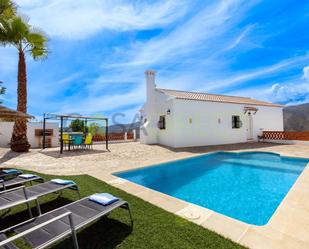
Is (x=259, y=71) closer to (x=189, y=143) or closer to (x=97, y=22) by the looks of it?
(x=189, y=143)

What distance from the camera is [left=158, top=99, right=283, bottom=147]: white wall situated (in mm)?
15553

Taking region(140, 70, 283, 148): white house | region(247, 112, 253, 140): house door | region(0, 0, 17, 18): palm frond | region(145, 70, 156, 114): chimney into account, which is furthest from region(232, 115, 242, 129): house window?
region(0, 0, 17, 18): palm frond

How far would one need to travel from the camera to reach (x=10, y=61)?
14000 mm

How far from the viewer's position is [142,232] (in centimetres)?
305

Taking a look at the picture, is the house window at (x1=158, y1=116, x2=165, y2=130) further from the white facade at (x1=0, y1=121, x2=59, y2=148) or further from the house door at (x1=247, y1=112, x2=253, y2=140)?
the white facade at (x1=0, y1=121, x2=59, y2=148)

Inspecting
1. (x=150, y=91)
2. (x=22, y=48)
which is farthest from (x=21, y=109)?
(x=150, y=91)

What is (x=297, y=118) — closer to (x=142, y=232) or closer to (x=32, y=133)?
(x=32, y=133)

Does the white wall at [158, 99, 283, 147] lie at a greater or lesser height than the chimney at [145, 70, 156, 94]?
lesser

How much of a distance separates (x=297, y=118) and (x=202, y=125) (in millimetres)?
36148

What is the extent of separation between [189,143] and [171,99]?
4120mm

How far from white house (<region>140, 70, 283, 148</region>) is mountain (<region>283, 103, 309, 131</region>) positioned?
81.1 ft

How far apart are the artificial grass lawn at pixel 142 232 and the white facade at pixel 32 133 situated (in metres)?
15.0

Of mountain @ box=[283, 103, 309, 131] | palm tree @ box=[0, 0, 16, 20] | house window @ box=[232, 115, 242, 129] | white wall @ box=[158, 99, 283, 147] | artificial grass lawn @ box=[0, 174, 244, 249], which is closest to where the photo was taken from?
artificial grass lawn @ box=[0, 174, 244, 249]

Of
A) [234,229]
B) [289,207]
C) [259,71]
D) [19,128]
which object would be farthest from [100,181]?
[259,71]
